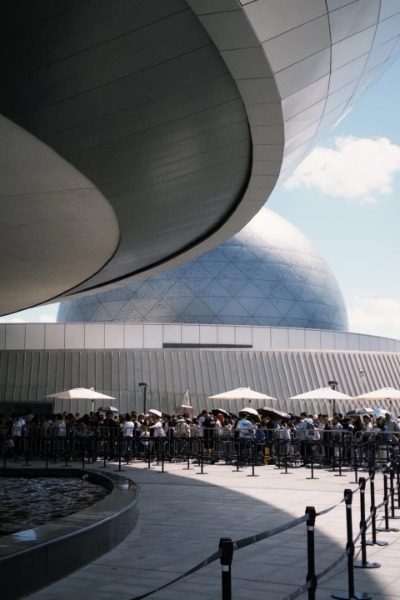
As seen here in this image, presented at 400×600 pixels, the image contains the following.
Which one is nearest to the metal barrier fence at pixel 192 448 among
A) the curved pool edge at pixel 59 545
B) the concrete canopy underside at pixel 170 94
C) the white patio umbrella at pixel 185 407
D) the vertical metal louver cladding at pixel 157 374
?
the white patio umbrella at pixel 185 407

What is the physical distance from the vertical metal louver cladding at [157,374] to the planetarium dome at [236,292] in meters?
8.69

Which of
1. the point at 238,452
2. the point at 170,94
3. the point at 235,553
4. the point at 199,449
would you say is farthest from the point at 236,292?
the point at 235,553

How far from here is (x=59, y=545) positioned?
26.2ft

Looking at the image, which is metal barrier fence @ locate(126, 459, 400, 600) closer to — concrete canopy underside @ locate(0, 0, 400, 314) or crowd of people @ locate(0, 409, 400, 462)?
concrete canopy underside @ locate(0, 0, 400, 314)

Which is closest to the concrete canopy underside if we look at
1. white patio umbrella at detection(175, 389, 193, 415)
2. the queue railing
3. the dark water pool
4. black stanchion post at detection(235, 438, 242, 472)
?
the dark water pool

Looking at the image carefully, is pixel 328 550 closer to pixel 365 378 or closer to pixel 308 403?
pixel 308 403

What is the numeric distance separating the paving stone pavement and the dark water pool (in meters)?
1.20

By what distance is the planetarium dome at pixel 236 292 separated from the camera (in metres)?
47.1

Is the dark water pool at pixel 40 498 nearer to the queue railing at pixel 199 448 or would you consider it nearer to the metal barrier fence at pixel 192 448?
the queue railing at pixel 199 448

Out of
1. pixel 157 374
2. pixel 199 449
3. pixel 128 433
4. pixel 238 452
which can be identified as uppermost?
pixel 157 374

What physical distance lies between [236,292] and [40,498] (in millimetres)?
34141

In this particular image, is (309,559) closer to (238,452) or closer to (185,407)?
(238,452)

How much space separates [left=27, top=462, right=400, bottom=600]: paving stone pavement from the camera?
7.57m

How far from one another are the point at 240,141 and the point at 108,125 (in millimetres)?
2230
